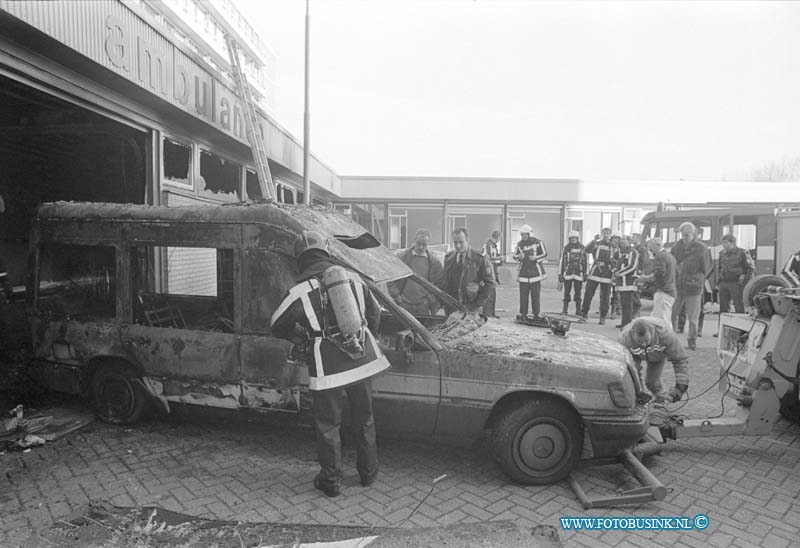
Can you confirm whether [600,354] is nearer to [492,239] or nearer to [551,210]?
[492,239]

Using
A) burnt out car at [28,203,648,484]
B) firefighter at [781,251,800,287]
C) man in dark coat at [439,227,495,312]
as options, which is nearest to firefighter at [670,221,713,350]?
firefighter at [781,251,800,287]

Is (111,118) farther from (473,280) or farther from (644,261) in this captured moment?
(644,261)

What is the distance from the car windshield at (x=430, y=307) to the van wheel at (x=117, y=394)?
7.95 ft

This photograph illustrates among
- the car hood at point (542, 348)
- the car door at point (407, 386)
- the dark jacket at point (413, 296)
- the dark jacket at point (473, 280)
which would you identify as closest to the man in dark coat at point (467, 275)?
the dark jacket at point (473, 280)

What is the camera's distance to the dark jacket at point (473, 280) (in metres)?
6.95

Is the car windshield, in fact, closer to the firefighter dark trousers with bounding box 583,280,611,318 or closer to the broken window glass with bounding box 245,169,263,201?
the firefighter dark trousers with bounding box 583,280,611,318

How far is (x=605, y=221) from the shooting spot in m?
21.2

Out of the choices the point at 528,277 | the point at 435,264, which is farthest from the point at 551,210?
the point at 435,264

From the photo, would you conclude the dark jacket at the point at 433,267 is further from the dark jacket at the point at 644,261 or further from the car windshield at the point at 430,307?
the dark jacket at the point at 644,261

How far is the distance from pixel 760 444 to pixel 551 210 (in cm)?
1722

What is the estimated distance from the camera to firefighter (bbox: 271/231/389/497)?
350 cm

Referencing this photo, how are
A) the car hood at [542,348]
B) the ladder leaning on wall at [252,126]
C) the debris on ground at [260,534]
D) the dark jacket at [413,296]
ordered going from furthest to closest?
the ladder leaning on wall at [252,126] < the dark jacket at [413,296] < the car hood at [542,348] < the debris on ground at [260,534]

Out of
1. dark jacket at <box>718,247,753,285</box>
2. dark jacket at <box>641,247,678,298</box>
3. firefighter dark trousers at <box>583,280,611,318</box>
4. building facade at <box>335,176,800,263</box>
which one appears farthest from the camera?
building facade at <box>335,176,800,263</box>

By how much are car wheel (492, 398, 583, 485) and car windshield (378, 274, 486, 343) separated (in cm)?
84
